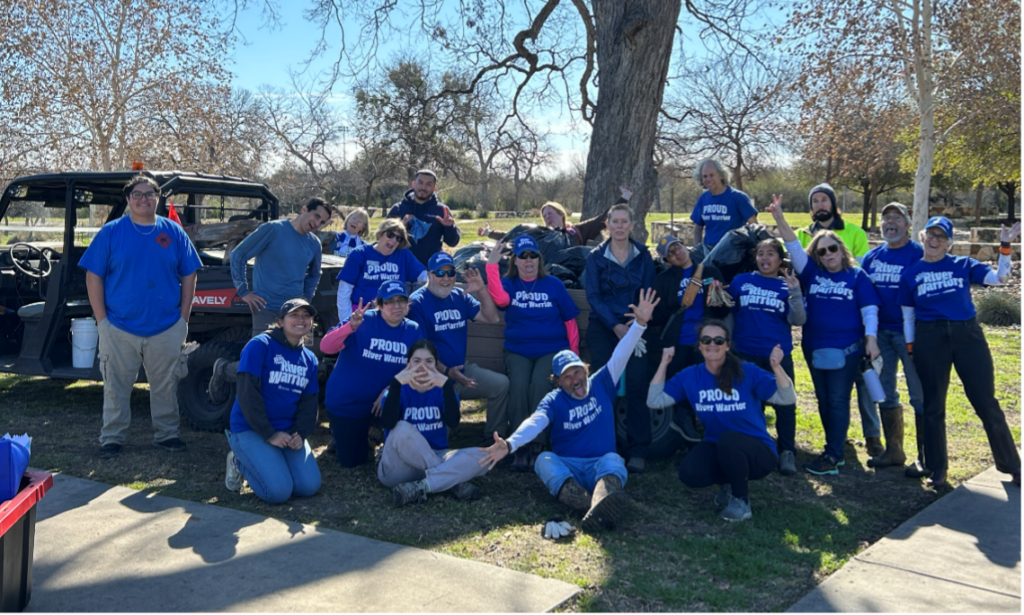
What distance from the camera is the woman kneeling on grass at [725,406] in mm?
4730

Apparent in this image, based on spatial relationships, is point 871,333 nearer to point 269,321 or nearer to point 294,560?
point 294,560

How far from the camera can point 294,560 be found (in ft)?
12.9

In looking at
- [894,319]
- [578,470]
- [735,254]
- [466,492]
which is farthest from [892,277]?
[466,492]

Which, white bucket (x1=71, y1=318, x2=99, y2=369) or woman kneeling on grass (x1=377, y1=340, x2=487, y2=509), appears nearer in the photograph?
woman kneeling on grass (x1=377, y1=340, x2=487, y2=509)

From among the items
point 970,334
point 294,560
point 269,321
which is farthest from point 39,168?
point 970,334

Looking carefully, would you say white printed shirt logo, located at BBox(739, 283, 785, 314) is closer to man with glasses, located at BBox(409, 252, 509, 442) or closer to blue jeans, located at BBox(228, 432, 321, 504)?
man with glasses, located at BBox(409, 252, 509, 442)

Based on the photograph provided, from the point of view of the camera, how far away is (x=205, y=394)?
6.68m

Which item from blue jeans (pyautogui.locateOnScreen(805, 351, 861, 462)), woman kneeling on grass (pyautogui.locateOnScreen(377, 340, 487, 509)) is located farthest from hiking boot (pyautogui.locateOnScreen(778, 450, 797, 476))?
woman kneeling on grass (pyautogui.locateOnScreen(377, 340, 487, 509))

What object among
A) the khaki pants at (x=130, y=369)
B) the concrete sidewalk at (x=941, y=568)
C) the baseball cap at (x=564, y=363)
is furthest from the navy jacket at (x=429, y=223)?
the concrete sidewalk at (x=941, y=568)

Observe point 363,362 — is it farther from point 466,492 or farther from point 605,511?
point 605,511

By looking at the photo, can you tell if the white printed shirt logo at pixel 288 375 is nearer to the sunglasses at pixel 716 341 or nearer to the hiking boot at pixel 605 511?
the hiking boot at pixel 605 511

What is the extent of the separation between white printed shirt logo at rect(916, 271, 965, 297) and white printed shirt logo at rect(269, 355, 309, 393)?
12.9 feet

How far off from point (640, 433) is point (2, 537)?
12.4 feet

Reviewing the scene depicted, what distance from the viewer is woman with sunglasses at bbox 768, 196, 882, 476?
5.57 metres
